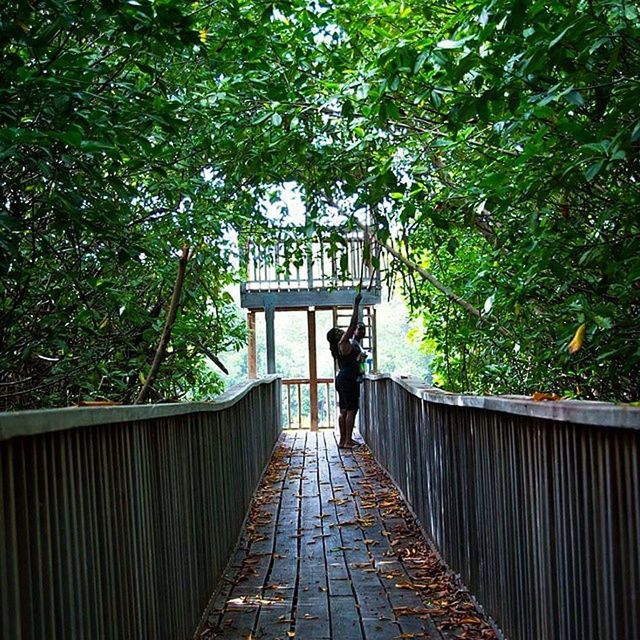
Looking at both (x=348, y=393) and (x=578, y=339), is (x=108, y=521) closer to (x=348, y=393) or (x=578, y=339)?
(x=578, y=339)

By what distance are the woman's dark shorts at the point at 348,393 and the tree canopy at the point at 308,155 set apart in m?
5.04

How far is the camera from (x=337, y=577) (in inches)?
232

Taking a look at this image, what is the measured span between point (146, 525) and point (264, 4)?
274 cm

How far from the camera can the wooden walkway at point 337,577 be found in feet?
15.6

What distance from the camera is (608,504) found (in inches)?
96.7

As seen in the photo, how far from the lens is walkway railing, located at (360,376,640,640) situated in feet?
7.79

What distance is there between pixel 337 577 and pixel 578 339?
2.85m

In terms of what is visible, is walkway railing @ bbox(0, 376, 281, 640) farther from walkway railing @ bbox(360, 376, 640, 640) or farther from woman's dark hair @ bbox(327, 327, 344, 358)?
woman's dark hair @ bbox(327, 327, 344, 358)

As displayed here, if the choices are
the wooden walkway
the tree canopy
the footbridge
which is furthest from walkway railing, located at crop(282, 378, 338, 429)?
the tree canopy

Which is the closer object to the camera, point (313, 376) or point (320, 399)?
point (313, 376)

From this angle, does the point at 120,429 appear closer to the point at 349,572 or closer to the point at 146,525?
the point at 146,525

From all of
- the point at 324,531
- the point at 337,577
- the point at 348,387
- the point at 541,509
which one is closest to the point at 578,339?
the point at 541,509

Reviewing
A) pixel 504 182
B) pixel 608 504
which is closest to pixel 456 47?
pixel 504 182

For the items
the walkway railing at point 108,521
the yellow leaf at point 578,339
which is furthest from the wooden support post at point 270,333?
the yellow leaf at point 578,339
